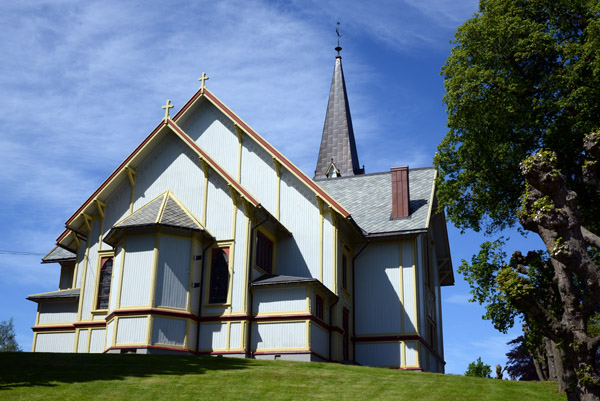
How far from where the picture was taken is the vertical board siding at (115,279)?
26719 mm

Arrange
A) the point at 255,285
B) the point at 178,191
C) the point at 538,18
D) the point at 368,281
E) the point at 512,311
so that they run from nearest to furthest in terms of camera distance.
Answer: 1. the point at 512,311
2. the point at 538,18
3. the point at 255,285
4. the point at 178,191
5. the point at 368,281

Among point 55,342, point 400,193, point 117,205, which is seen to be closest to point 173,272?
point 117,205

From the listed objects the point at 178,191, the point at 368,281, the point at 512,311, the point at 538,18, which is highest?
the point at 538,18

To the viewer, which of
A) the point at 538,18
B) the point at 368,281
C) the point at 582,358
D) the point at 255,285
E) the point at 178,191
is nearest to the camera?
the point at 582,358

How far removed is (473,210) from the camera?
85.2 feet

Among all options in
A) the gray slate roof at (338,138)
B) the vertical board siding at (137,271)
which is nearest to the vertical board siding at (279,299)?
the vertical board siding at (137,271)

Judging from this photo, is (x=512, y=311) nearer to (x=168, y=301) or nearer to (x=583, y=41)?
(x=583, y=41)

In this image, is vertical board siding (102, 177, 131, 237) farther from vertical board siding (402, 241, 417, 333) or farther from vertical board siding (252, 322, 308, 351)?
vertical board siding (402, 241, 417, 333)

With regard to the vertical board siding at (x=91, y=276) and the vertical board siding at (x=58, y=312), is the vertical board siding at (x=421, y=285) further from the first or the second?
the vertical board siding at (x=58, y=312)

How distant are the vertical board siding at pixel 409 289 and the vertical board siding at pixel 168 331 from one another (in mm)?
10569

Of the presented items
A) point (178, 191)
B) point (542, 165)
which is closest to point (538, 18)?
point (542, 165)

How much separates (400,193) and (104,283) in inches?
584

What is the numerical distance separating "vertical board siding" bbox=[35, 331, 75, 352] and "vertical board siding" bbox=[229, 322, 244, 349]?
8.32m

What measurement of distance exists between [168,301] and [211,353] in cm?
273
